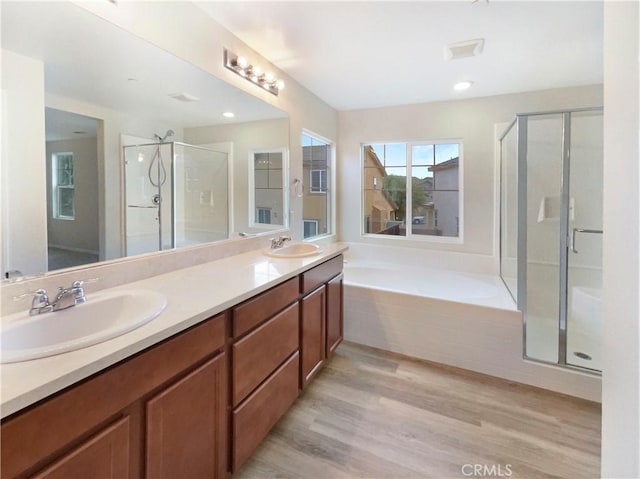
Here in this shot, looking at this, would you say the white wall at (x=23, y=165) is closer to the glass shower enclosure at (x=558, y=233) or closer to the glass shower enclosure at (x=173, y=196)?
the glass shower enclosure at (x=173, y=196)

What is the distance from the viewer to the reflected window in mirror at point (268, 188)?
2.50m

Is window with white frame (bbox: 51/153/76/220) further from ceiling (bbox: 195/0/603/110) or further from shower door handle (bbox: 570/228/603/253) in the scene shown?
shower door handle (bbox: 570/228/603/253)

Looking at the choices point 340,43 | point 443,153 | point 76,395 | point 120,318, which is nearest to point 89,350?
point 76,395

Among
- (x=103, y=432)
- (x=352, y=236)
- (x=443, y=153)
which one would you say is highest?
(x=443, y=153)

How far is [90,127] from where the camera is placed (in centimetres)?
137

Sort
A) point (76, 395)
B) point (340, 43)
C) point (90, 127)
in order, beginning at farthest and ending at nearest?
point (340, 43), point (90, 127), point (76, 395)

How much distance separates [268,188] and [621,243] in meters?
2.28

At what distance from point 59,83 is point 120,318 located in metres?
0.97

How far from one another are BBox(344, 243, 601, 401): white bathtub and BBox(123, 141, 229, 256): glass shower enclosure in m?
1.37

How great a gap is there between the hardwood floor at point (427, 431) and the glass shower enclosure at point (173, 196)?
123 centimetres

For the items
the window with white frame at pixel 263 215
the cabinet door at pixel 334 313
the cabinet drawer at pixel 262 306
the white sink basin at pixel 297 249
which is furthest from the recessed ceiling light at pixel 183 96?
the cabinet door at pixel 334 313

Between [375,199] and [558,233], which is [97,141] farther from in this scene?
[558,233]

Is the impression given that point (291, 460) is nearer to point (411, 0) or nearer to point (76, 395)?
point (76, 395)

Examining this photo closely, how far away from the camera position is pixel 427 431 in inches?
69.1
